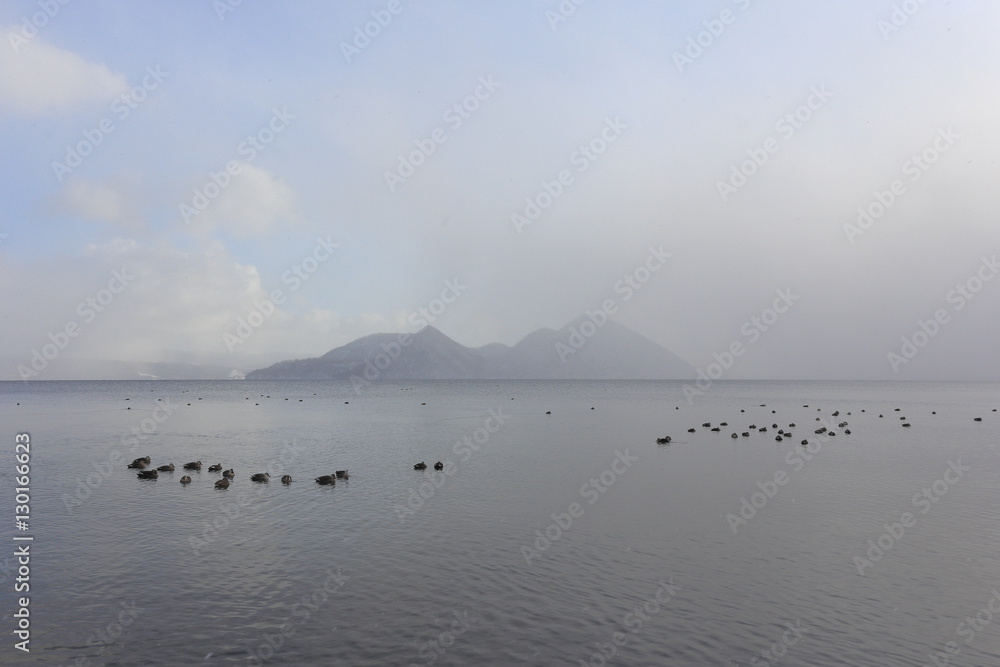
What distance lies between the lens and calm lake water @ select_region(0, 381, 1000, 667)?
49.1ft

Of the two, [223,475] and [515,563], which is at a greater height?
[223,475]

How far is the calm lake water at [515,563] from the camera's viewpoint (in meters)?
15.0

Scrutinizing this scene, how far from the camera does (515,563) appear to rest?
21062 mm

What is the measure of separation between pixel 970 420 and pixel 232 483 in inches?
3855

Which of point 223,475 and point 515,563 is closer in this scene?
point 515,563

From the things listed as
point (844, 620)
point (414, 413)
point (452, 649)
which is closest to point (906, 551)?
point (844, 620)

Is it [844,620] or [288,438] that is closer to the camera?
[844,620]

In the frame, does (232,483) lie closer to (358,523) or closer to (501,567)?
(358,523)

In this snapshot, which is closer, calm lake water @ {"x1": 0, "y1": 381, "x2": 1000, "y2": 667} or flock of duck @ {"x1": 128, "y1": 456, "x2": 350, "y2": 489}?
calm lake water @ {"x1": 0, "y1": 381, "x2": 1000, "y2": 667}

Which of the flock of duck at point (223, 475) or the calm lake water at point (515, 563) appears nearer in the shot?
the calm lake water at point (515, 563)

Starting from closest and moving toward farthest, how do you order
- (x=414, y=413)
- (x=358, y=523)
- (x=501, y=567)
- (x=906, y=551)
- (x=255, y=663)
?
(x=255, y=663) < (x=501, y=567) < (x=906, y=551) < (x=358, y=523) < (x=414, y=413)

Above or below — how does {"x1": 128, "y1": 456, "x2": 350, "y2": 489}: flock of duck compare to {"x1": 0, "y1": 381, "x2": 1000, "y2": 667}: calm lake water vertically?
above

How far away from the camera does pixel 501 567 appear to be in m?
20.6

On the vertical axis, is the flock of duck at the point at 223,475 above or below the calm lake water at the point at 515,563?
above
